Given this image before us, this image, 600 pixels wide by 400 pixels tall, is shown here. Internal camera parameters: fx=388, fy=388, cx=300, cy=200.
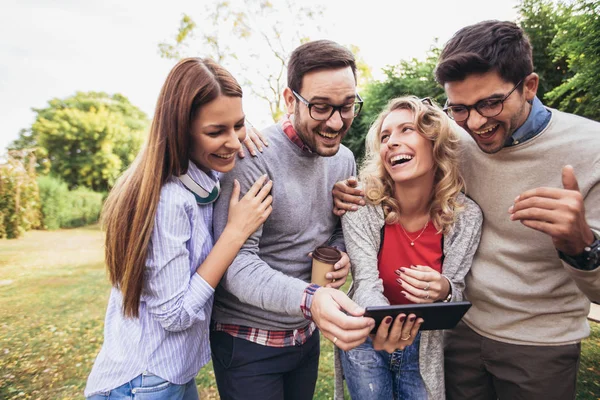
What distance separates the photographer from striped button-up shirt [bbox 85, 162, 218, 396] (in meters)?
1.87

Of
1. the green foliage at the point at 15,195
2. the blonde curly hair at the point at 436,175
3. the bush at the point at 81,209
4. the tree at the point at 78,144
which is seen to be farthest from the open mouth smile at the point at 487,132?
the tree at the point at 78,144

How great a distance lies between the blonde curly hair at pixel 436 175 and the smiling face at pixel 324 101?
1.36 feet

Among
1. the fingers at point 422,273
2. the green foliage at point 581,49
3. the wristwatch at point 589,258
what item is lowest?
the fingers at point 422,273

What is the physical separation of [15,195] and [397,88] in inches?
583

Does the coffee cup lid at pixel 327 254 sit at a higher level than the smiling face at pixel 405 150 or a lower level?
lower

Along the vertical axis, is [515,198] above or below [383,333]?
above

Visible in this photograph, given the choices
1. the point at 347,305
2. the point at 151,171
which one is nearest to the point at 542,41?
the point at 347,305

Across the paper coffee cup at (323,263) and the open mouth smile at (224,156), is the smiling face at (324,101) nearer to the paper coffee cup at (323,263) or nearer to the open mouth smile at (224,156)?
the open mouth smile at (224,156)

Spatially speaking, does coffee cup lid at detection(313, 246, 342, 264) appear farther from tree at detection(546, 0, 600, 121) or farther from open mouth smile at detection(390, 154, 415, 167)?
tree at detection(546, 0, 600, 121)

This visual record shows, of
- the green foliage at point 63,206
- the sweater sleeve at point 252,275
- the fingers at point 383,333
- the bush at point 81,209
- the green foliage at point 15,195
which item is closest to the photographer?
the fingers at point 383,333

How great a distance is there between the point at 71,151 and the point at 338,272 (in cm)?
3740

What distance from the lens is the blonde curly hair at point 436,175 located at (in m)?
2.44

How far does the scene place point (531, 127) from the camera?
7.37 feet

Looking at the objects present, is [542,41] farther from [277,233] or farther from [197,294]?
[197,294]
